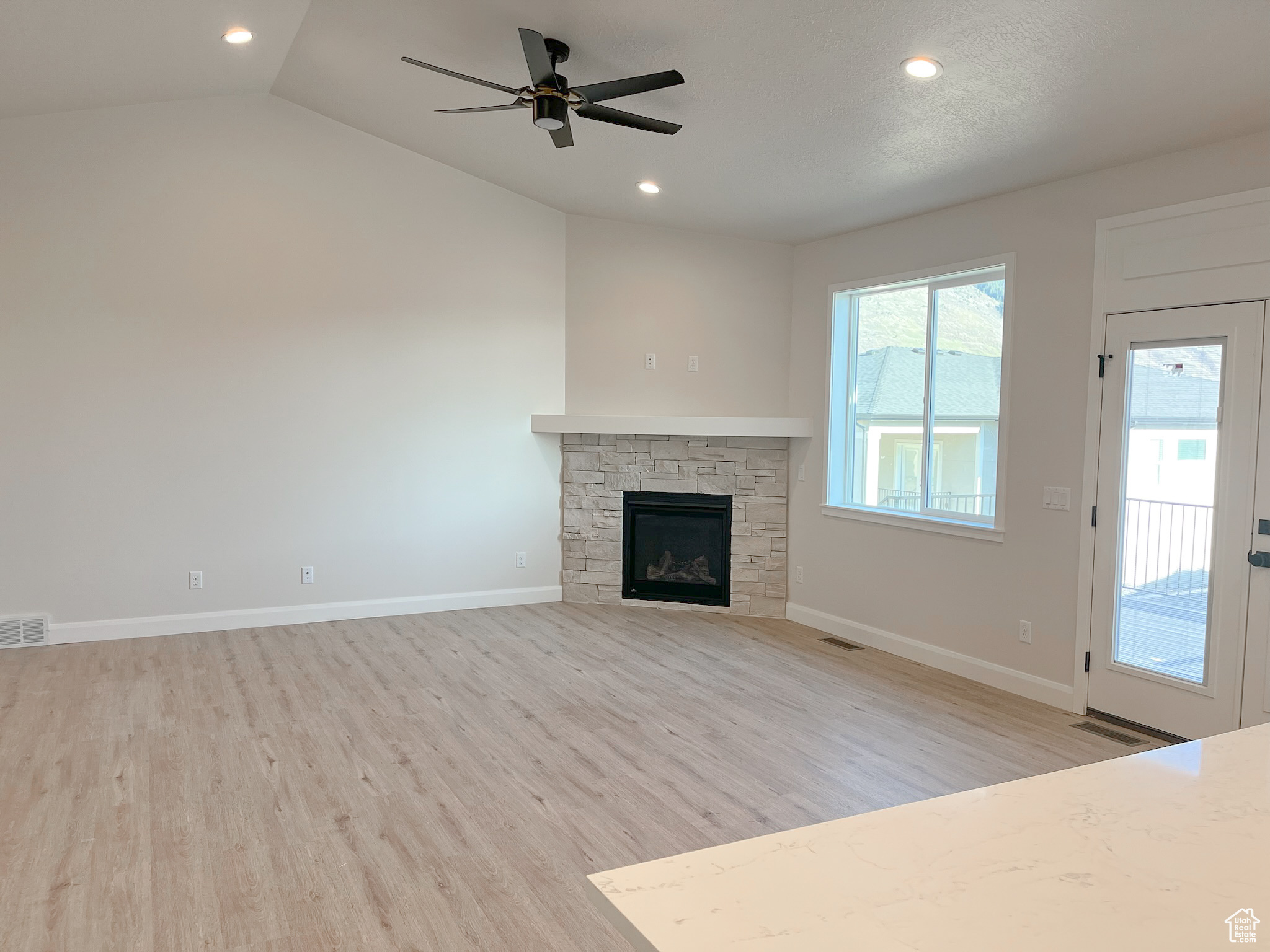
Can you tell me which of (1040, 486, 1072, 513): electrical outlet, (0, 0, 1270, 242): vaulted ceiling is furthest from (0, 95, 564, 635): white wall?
(1040, 486, 1072, 513): electrical outlet

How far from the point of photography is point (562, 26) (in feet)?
11.4

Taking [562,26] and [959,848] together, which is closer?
[959,848]

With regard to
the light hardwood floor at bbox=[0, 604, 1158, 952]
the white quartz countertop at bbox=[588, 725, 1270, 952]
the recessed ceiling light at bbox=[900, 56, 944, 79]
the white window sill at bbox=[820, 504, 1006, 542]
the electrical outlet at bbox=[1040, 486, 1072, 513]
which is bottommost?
the light hardwood floor at bbox=[0, 604, 1158, 952]

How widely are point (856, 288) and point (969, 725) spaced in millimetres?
2964

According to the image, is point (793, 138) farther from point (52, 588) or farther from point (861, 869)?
point (52, 588)

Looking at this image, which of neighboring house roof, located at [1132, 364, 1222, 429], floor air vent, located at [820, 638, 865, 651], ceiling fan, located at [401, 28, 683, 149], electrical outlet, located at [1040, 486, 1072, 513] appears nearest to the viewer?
ceiling fan, located at [401, 28, 683, 149]

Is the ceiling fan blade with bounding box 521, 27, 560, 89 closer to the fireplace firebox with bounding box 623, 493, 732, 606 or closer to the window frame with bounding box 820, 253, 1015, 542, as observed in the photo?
the window frame with bounding box 820, 253, 1015, 542

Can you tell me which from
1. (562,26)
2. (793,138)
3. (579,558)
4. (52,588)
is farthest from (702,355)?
(52,588)

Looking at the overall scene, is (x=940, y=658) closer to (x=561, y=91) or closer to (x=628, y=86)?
(x=628, y=86)

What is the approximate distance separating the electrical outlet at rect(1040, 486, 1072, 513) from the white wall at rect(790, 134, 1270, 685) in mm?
29

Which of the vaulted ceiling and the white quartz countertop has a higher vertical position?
the vaulted ceiling

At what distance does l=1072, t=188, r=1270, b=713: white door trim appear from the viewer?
3.50 metres

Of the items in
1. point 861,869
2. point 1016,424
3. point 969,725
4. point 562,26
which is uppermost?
point 562,26

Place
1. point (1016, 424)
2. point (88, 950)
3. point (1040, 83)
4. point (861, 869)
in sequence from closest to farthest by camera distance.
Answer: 1. point (861, 869)
2. point (88, 950)
3. point (1040, 83)
4. point (1016, 424)
